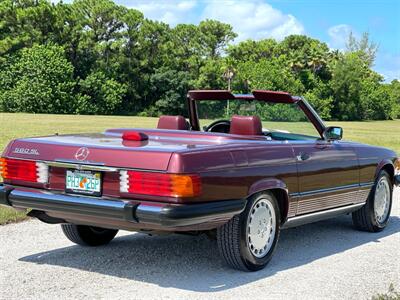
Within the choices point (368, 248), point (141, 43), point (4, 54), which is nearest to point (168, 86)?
point (141, 43)

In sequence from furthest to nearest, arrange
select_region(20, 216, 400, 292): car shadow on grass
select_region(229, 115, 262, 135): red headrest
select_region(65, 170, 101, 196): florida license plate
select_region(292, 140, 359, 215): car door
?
select_region(292, 140, 359, 215): car door, select_region(229, 115, 262, 135): red headrest, select_region(20, 216, 400, 292): car shadow on grass, select_region(65, 170, 101, 196): florida license plate

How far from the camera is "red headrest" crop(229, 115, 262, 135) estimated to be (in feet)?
18.3

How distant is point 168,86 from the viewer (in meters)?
76.4

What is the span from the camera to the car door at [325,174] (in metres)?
5.71

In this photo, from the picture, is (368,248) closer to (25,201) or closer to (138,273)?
(138,273)

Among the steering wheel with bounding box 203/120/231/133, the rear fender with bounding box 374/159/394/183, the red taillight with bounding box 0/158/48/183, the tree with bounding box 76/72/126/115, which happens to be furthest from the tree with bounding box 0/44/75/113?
the red taillight with bounding box 0/158/48/183

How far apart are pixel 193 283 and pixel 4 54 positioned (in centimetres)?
7331

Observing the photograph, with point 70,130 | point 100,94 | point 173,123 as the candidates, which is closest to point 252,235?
point 173,123

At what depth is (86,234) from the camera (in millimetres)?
5824

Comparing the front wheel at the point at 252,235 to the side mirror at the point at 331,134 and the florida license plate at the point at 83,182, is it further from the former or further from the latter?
the side mirror at the point at 331,134

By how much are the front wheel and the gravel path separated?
0.39 feet

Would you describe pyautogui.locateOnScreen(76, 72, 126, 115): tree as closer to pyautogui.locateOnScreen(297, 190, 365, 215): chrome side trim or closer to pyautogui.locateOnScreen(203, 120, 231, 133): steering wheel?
pyautogui.locateOnScreen(203, 120, 231, 133): steering wheel

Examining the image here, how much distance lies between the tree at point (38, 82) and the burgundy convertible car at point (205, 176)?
66366 millimetres

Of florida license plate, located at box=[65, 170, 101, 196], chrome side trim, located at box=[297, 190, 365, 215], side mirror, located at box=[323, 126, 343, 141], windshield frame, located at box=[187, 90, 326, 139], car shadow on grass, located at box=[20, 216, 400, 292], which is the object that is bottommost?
car shadow on grass, located at box=[20, 216, 400, 292]
